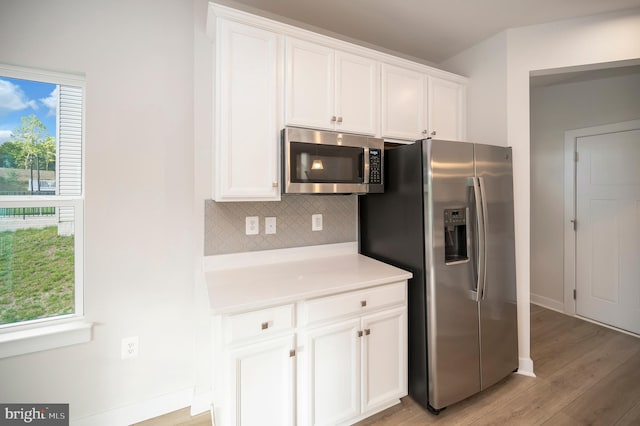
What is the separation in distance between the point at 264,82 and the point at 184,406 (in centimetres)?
217

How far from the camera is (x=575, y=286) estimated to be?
3.14m

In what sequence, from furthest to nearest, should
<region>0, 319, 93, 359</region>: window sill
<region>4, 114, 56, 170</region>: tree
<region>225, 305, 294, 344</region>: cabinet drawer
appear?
<region>4, 114, 56, 170</region>: tree
<region>0, 319, 93, 359</region>: window sill
<region>225, 305, 294, 344</region>: cabinet drawer

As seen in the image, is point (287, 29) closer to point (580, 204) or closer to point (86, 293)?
point (86, 293)

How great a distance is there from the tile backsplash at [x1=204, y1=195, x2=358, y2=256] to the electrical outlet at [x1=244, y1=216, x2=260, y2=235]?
22 mm

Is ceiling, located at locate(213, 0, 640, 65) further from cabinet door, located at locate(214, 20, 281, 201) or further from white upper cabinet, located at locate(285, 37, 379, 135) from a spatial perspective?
cabinet door, located at locate(214, 20, 281, 201)

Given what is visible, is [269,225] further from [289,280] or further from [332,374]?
[332,374]

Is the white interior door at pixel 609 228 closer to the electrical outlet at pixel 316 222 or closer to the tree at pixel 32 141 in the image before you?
the electrical outlet at pixel 316 222

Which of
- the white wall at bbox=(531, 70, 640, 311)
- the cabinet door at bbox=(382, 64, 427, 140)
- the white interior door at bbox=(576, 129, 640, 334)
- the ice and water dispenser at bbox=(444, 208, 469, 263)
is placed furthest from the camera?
the white wall at bbox=(531, 70, 640, 311)

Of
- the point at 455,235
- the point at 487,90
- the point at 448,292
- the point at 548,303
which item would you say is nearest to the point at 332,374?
the point at 448,292

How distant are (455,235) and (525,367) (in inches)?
51.0

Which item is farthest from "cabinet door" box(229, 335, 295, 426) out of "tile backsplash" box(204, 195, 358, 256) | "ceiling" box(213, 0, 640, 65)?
"ceiling" box(213, 0, 640, 65)

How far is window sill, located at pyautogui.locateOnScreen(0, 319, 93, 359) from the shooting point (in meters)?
1.46

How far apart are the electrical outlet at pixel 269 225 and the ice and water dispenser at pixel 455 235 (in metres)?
1.17

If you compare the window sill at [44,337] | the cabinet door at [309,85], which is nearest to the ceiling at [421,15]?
the cabinet door at [309,85]
